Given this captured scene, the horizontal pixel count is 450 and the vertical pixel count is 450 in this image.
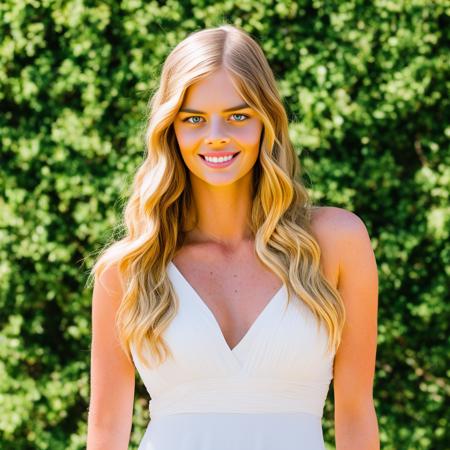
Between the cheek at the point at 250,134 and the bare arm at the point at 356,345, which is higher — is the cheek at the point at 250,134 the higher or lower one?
the higher one

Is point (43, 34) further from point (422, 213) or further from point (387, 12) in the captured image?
point (422, 213)

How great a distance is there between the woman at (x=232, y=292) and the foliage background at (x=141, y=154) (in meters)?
1.53

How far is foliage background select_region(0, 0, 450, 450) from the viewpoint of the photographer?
469cm

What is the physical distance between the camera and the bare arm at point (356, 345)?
2951mm

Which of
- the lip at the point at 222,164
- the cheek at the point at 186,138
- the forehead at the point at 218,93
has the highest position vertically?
the forehead at the point at 218,93

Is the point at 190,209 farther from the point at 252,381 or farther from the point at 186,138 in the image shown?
the point at 252,381

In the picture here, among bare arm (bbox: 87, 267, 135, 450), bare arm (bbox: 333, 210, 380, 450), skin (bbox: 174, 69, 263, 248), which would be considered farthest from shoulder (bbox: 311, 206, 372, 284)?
bare arm (bbox: 87, 267, 135, 450)

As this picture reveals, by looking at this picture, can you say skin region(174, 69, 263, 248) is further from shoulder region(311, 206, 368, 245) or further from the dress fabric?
A: the dress fabric

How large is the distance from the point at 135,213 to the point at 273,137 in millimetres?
563

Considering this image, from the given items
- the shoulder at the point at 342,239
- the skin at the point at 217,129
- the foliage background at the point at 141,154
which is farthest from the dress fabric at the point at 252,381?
the foliage background at the point at 141,154

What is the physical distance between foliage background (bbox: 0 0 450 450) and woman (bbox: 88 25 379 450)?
5.02 ft

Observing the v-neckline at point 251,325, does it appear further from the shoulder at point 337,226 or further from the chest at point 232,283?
the shoulder at point 337,226

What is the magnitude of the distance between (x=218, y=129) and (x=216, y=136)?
0.03 meters

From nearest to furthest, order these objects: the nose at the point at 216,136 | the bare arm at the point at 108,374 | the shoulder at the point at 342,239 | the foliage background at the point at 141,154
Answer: the nose at the point at 216,136 < the shoulder at the point at 342,239 < the bare arm at the point at 108,374 < the foliage background at the point at 141,154
